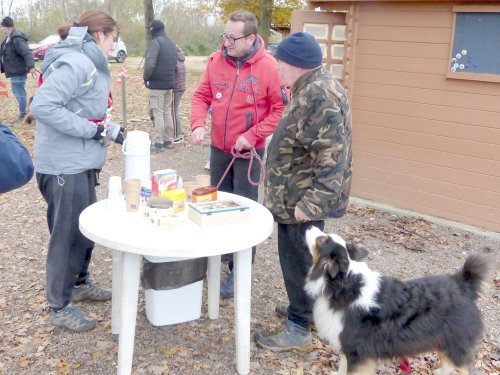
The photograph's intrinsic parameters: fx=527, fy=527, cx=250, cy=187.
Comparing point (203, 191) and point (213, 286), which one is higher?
point (203, 191)

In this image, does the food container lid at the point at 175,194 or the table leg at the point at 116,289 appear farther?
the table leg at the point at 116,289

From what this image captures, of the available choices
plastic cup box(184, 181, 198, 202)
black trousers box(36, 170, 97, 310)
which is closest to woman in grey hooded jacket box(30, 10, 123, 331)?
black trousers box(36, 170, 97, 310)

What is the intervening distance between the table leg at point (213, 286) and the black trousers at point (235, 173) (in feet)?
1.30

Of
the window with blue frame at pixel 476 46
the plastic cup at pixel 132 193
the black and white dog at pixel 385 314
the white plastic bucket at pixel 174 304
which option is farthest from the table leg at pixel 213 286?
the window with blue frame at pixel 476 46

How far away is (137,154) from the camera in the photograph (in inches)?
123

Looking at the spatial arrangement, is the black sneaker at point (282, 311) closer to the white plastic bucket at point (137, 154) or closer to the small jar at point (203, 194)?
the small jar at point (203, 194)

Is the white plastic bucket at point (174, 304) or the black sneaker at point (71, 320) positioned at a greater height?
the white plastic bucket at point (174, 304)

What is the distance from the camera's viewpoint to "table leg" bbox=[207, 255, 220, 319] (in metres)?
3.52

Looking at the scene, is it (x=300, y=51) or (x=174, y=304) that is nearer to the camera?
(x=300, y=51)

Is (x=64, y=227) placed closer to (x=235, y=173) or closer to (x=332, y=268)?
(x=235, y=173)

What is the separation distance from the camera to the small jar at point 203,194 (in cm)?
300

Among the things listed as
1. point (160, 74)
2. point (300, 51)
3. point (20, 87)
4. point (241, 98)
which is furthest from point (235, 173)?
point (20, 87)

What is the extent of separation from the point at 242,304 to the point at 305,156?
0.90 m

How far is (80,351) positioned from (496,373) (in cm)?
253
